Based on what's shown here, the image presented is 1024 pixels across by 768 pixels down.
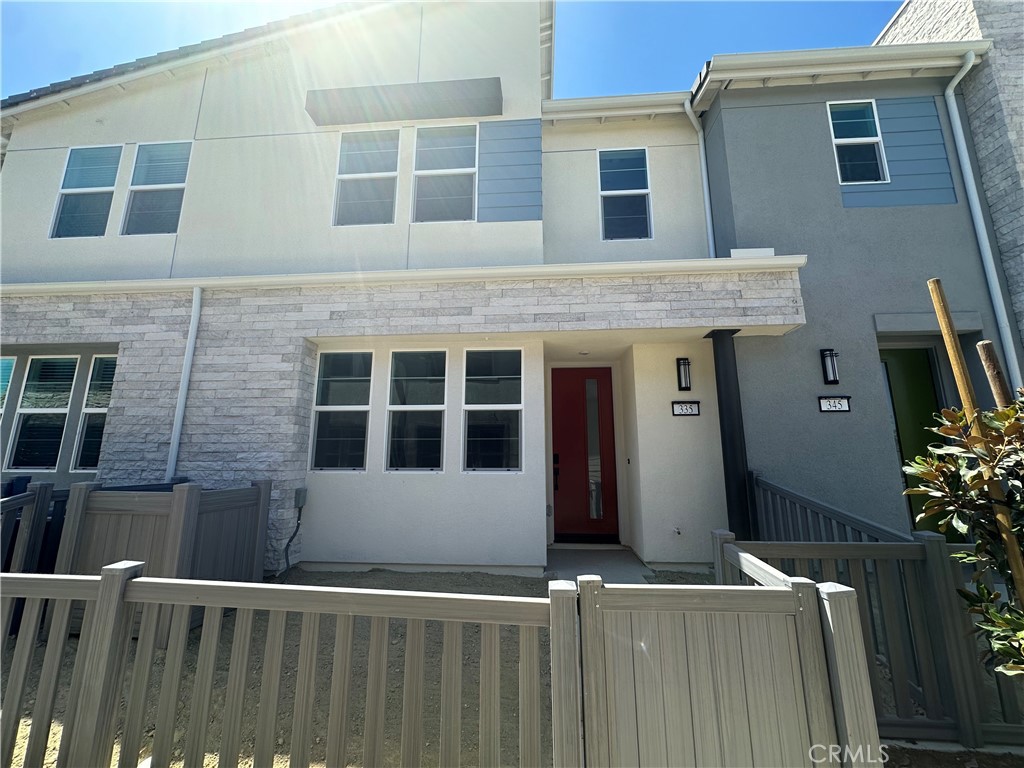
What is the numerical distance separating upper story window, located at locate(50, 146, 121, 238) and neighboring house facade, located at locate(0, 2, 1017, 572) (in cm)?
5

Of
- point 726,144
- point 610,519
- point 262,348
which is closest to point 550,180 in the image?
point 726,144

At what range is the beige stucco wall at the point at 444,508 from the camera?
4.90m

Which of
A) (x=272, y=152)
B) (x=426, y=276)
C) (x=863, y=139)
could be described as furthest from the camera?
(x=272, y=152)

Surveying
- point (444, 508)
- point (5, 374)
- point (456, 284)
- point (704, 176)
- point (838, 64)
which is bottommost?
point (444, 508)

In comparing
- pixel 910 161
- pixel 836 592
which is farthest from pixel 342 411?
pixel 910 161

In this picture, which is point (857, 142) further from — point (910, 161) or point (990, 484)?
point (990, 484)

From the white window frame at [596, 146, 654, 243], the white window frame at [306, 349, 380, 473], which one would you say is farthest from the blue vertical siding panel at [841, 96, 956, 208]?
the white window frame at [306, 349, 380, 473]

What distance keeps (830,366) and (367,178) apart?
6.18 meters

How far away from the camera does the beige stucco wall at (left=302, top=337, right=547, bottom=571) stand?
4898mm

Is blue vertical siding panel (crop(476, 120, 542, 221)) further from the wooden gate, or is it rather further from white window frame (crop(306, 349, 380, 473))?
the wooden gate

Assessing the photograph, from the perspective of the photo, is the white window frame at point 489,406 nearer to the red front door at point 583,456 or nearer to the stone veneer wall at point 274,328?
the stone veneer wall at point 274,328

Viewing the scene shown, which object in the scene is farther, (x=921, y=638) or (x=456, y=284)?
(x=456, y=284)

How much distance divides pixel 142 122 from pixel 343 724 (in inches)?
331

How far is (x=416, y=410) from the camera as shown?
5.29m
